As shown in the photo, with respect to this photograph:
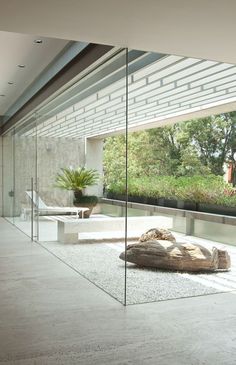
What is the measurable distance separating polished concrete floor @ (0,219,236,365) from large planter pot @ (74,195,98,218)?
0.96m

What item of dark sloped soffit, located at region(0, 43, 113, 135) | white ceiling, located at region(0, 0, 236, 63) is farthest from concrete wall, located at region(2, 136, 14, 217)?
white ceiling, located at region(0, 0, 236, 63)

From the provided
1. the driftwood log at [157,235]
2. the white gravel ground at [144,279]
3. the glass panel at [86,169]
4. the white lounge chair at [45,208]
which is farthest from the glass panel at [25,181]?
the driftwood log at [157,235]

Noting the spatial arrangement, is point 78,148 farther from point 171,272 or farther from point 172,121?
point 171,272

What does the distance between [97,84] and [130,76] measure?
824mm

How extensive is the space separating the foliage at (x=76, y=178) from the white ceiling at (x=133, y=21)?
202cm

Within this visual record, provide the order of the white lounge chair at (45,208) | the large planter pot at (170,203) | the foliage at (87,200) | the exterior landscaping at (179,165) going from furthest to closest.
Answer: the white lounge chair at (45,208), the foliage at (87,200), the large planter pot at (170,203), the exterior landscaping at (179,165)

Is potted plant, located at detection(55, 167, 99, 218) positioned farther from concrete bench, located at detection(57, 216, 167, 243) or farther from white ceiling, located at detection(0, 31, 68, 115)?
white ceiling, located at detection(0, 31, 68, 115)

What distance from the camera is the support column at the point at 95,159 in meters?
5.34

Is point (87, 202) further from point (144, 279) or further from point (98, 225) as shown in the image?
point (144, 279)

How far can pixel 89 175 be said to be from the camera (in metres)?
5.70

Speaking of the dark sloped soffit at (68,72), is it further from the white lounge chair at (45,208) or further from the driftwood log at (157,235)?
the driftwood log at (157,235)

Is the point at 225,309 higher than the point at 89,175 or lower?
lower

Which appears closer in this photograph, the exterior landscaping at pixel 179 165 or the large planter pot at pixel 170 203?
the exterior landscaping at pixel 179 165

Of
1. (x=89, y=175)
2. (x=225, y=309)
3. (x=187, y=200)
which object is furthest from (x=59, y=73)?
(x=225, y=309)
